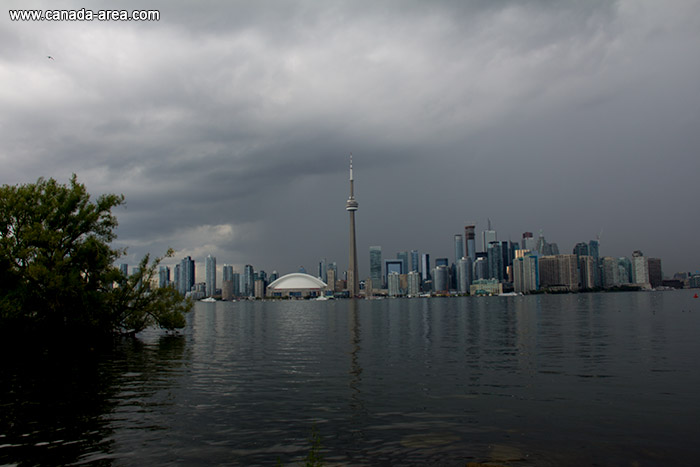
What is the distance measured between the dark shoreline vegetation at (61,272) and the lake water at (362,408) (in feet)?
26.1

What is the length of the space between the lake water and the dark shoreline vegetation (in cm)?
796

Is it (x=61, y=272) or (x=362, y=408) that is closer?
(x=362, y=408)

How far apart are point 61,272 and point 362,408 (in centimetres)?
4197

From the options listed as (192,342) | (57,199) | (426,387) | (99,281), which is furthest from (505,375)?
(57,199)

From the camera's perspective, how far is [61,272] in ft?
170

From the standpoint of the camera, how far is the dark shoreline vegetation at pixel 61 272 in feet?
161

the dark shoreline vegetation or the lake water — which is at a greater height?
the dark shoreline vegetation

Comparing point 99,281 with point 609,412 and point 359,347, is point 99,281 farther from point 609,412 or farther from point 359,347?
point 609,412

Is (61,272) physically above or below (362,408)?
above

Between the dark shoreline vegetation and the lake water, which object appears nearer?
the lake water

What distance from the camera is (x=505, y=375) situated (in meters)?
32.4

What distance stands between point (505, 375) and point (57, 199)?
4817 cm

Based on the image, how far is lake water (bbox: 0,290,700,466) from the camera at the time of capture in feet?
56.7

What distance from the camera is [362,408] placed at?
23.6 metres
